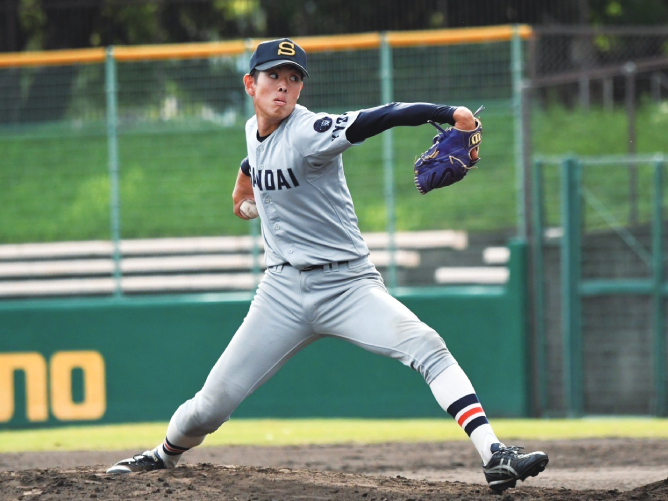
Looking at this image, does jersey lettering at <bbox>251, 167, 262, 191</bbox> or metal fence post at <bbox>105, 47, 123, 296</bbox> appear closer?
jersey lettering at <bbox>251, 167, 262, 191</bbox>

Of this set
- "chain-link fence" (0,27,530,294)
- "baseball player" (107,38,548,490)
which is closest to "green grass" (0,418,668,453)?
"chain-link fence" (0,27,530,294)

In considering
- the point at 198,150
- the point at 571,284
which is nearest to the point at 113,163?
the point at 198,150

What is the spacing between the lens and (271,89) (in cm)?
468

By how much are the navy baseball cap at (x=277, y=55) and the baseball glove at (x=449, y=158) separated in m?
0.74

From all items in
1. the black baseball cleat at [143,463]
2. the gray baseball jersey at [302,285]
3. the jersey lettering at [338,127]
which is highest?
the jersey lettering at [338,127]

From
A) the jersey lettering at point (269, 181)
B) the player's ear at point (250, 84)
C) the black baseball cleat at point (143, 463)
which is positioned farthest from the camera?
the black baseball cleat at point (143, 463)

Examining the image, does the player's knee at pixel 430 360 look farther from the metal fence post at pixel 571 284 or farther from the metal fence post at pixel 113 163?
the metal fence post at pixel 113 163

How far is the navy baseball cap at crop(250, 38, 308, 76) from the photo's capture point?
4613 mm

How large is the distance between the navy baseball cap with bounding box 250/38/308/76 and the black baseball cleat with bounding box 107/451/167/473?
1963 millimetres

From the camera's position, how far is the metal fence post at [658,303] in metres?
10.1

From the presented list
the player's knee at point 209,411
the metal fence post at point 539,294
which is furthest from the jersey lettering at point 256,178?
the metal fence post at point 539,294

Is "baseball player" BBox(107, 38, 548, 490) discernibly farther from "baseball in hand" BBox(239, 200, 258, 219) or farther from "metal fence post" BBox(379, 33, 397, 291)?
"metal fence post" BBox(379, 33, 397, 291)

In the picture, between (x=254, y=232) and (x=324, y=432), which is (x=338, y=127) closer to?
(x=324, y=432)

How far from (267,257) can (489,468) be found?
143 centimetres
